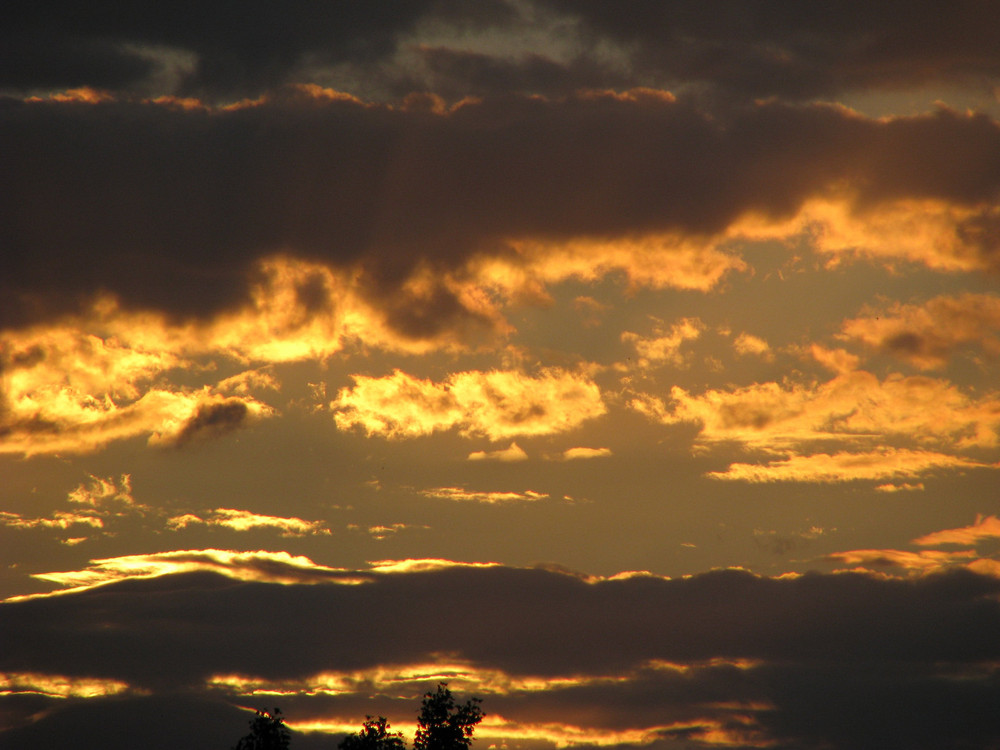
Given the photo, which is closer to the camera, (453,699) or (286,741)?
(286,741)

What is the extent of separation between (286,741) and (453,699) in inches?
581

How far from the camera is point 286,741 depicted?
3794 inches

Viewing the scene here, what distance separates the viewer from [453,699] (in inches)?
4087

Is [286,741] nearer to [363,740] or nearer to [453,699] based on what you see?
[363,740]

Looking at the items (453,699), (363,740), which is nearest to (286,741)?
(363,740)

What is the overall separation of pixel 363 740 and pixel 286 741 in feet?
21.2

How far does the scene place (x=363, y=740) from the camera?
326 feet

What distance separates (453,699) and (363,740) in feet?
28.1
